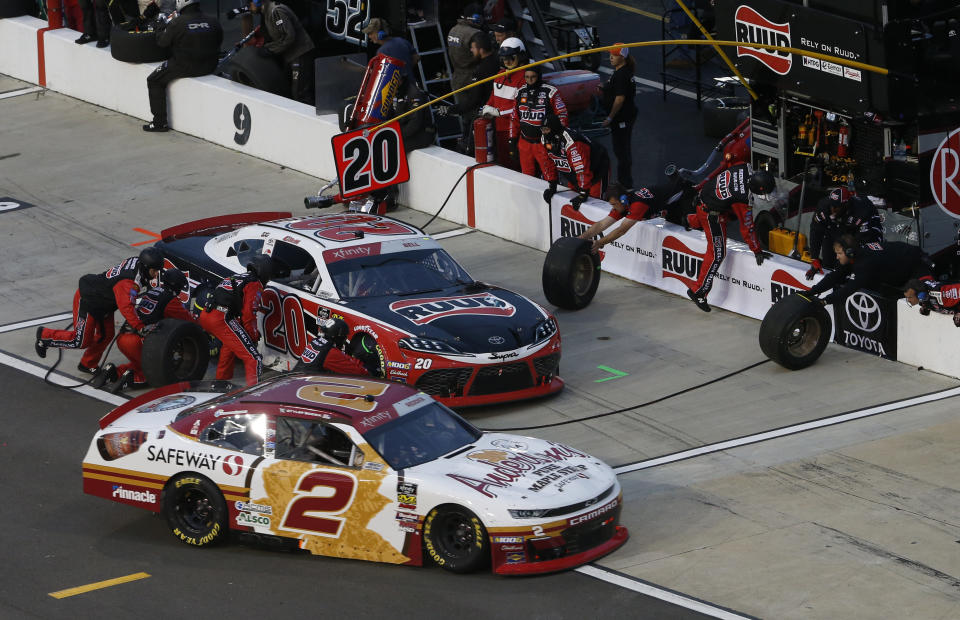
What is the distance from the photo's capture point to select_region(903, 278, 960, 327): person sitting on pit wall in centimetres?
1445

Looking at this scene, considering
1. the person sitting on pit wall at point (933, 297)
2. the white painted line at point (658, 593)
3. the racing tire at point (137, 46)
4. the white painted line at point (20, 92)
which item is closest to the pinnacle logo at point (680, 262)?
the person sitting on pit wall at point (933, 297)

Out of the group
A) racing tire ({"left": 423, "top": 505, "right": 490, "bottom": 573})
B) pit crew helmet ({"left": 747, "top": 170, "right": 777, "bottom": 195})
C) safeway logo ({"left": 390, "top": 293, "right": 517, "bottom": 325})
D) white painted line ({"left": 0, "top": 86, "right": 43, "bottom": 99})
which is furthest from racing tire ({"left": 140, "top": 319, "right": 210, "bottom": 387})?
white painted line ({"left": 0, "top": 86, "right": 43, "bottom": 99})

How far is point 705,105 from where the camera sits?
2195 cm

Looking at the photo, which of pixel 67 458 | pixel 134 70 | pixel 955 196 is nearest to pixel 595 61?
pixel 134 70

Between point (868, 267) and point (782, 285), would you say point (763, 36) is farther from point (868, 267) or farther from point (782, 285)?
point (868, 267)

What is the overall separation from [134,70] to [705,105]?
→ 345 inches

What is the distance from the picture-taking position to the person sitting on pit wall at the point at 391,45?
798 inches

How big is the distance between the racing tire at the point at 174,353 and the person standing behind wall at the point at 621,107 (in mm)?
6496

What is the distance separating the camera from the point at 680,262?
1722cm

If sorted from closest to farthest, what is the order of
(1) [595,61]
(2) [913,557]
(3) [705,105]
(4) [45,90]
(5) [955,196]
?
(2) [913,557], (5) [955,196], (3) [705,105], (1) [595,61], (4) [45,90]

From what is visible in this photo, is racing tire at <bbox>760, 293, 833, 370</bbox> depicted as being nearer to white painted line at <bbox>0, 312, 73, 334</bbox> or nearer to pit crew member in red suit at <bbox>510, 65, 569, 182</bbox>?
pit crew member in red suit at <bbox>510, 65, 569, 182</bbox>

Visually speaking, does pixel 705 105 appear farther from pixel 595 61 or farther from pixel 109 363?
pixel 109 363

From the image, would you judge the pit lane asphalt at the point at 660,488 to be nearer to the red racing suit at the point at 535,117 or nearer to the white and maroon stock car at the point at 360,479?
the white and maroon stock car at the point at 360,479

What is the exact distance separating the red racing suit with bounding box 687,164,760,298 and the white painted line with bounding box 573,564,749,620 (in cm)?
609
